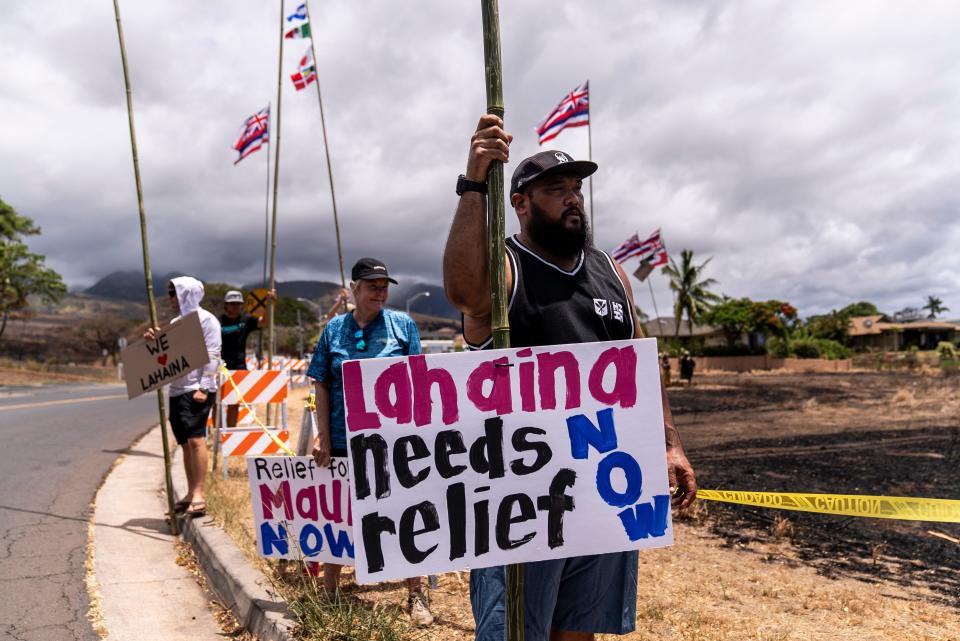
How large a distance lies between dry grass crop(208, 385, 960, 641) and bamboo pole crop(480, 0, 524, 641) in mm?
1294

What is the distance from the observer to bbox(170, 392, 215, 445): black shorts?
5469mm

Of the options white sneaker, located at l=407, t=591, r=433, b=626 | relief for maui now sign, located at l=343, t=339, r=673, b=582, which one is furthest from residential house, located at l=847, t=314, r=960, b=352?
relief for maui now sign, located at l=343, t=339, r=673, b=582

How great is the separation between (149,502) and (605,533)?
19.4ft

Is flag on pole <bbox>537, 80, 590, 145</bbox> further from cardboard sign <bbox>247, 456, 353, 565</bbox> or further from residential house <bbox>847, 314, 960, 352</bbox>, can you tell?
residential house <bbox>847, 314, 960, 352</bbox>

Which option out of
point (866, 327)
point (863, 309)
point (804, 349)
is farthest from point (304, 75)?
point (863, 309)

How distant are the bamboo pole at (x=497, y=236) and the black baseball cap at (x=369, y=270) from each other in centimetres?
202

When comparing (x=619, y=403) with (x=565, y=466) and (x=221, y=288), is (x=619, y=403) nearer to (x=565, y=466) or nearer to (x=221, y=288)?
(x=565, y=466)

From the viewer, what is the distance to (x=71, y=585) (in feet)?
14.1

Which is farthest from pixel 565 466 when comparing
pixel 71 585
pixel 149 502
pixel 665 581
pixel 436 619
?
pixel 149 502

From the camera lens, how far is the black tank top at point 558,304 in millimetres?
2096

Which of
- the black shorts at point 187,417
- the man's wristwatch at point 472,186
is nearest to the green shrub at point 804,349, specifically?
the black shorts at point 187,417

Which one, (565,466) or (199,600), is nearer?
(565,466)

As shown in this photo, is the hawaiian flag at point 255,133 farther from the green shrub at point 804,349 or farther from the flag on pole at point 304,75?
the green shrub at point 804,349

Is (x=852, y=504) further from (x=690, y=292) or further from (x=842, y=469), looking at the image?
(x=690, y=292)
